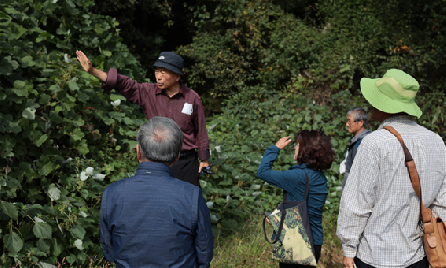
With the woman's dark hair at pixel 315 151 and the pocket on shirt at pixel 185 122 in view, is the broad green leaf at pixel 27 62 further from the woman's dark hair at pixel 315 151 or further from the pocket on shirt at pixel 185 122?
the woman's dark hair at pixel 315 151

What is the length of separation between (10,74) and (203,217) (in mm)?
2875

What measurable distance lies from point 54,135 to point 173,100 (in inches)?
55.4

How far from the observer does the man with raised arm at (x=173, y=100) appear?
322 centimetres

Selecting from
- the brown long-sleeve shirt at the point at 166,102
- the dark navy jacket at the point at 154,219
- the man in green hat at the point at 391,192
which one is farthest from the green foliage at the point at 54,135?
the man in green hat at the point at 391,192

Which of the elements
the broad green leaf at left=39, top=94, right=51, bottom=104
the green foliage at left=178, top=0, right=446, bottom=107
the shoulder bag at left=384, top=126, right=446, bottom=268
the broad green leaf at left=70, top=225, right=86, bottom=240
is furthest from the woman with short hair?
the green foliage at left=178, top=0, right=446, bottom=107

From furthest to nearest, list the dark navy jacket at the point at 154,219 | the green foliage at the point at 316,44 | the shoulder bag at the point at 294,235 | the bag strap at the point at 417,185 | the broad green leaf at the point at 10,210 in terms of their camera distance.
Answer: the green foliage at the point at 316,44 → the broad green leaf at the point at 10,210 → the shoulder bag at the point at 294,235 → the bag strap at the point at 417,185 → the dark navy jacket at the point at 154,219

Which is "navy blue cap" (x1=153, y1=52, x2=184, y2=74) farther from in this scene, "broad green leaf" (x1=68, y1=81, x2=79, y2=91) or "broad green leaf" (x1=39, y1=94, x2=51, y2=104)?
"broad green leaf" (x1=39, y1=94, x2=51, y2=104)

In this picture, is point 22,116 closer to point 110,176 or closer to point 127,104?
point 110,176

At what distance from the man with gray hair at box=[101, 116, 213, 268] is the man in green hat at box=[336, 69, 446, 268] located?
31.9 inches

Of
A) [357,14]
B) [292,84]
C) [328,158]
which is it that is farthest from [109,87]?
[357,14]

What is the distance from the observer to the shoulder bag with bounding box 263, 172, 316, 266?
7.97ft

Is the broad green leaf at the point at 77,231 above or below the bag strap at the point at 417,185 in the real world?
below

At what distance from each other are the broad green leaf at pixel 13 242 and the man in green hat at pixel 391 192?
241cm

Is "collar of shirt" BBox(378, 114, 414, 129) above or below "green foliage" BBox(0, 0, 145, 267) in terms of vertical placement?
above
